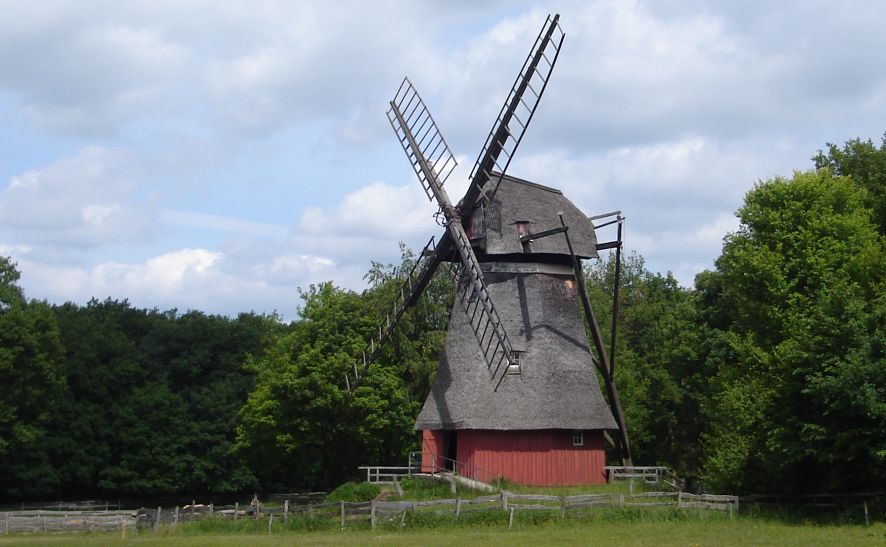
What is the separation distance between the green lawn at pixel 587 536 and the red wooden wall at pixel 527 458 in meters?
5.88

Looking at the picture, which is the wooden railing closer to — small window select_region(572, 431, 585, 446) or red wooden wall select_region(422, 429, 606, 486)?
red wooden wall select_region(422, 429, 606, 486)

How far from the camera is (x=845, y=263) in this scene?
3656cm

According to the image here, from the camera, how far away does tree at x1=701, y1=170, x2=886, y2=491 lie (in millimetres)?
25750

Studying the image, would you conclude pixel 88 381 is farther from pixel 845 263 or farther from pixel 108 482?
pixel 845 263

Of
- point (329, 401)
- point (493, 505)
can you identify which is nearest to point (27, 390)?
point (329, 401)

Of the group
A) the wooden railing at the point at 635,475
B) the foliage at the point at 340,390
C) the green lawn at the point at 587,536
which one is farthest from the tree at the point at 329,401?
the green lawn at the point at 587,536

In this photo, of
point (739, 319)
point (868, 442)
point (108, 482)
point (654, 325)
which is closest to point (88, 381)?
→ point (108, 482)

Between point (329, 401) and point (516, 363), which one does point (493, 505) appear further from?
point (329, 401)

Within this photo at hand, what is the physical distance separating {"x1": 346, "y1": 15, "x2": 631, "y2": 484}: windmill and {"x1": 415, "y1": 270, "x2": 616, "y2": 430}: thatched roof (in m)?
0.04

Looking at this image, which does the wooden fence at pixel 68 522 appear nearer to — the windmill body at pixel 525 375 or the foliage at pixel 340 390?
the foliage at pixel 340 390

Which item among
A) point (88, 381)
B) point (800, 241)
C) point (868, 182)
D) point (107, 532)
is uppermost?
point (868, 182)

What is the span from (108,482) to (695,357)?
3297 cm

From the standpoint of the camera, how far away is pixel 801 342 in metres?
28.3

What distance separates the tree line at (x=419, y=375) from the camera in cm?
2764
